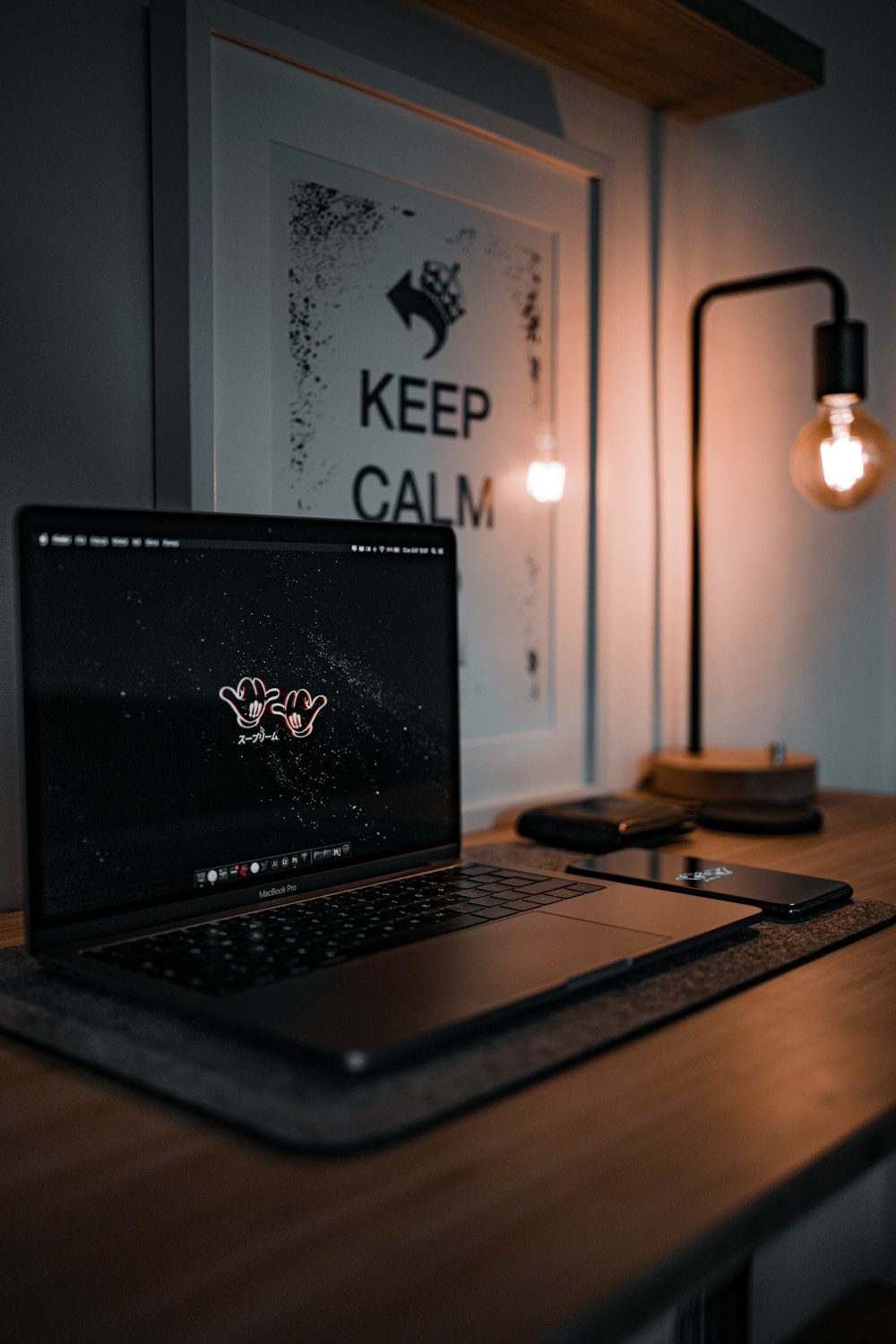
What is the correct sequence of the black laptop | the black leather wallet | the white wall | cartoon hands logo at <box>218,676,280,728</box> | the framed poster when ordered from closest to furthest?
the black laptop
cartoon hands logo at <box>218,676,280,728</box>
the framed poster
the black leather wallet
the white wall

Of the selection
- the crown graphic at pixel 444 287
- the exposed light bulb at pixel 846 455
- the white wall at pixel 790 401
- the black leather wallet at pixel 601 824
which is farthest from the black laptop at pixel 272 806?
the white wall at pixel 790 401

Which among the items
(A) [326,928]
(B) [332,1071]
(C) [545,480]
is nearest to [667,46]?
(C) [545,480]

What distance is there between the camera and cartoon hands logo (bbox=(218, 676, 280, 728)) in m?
0.86

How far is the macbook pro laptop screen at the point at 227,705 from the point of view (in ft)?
2.49

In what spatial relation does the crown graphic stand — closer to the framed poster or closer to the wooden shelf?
the framed poster

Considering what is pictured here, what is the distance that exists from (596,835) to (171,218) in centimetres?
68

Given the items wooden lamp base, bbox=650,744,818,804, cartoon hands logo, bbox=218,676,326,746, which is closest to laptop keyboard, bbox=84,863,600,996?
cartoon hands logo, bbox=218,676,326,746

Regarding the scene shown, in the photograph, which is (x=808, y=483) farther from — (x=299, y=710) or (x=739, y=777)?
(x=299, y=710)

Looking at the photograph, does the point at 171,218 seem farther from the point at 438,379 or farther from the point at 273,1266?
the point at 273,1266

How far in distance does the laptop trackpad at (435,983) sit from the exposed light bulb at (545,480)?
26.9 inches

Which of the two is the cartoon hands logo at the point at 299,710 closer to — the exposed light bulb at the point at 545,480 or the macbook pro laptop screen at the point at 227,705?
the macbook pro laptop screen at the point at 227,705

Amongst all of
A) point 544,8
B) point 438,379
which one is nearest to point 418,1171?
point 438,379

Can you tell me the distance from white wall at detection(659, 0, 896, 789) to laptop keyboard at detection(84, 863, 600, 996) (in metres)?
0.79

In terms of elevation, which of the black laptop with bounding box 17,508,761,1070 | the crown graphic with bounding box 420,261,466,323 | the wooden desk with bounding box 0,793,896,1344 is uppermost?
the crown graphic with bounding box 420,261,466,323
